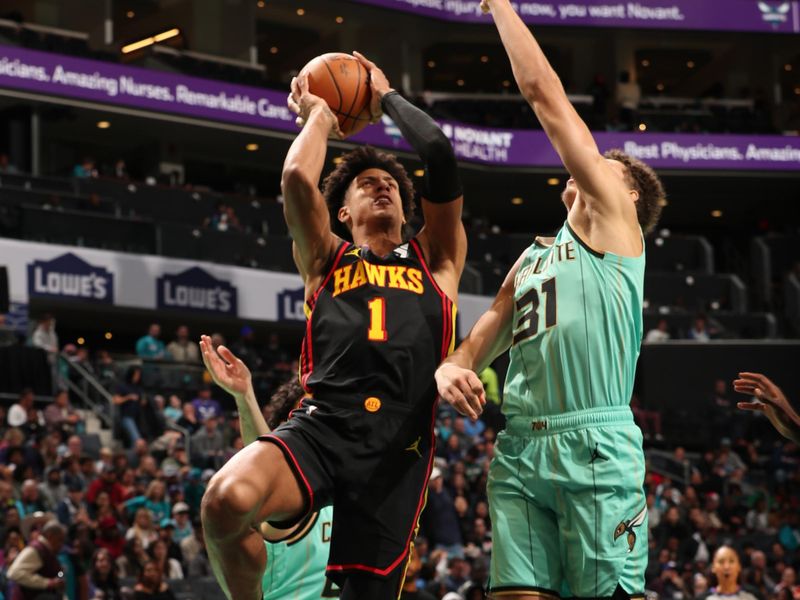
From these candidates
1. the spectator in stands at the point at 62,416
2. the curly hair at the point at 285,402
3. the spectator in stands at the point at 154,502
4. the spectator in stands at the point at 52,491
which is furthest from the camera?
the spectator in stands at the point at 62,416

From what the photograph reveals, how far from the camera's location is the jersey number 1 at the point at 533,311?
194 inches

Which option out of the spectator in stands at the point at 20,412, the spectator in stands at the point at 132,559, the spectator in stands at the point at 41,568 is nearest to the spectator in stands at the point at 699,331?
the spectator in stands at the point at 20,412

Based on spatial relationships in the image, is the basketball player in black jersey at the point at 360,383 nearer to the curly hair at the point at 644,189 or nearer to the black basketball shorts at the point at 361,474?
the black basketball shorts at the point at 361,474

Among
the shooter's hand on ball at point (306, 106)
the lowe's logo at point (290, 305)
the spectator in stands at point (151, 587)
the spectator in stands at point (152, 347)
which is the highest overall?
the lowe's logo at point (290, 305)

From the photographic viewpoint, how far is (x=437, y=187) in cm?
545

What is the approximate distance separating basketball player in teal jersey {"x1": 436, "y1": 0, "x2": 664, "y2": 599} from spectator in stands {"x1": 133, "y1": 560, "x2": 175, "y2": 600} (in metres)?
6.83

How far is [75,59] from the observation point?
26312 millimetres

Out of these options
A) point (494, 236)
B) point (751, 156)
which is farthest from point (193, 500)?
point (751, 156)

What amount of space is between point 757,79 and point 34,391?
83.4ft

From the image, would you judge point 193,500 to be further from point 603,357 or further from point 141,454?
point 603,357

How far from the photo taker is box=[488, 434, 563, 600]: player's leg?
15.5ft

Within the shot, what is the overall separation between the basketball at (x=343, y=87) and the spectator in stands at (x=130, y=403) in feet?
40.2

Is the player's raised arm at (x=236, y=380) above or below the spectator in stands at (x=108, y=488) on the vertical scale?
above

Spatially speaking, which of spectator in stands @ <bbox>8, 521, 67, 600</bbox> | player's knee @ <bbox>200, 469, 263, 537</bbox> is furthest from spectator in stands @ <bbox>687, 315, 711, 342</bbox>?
player's knee @ <bbox>200, 469, 263, 537</bbox>
